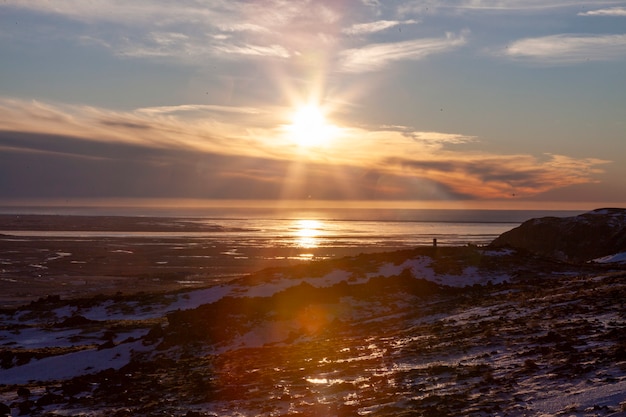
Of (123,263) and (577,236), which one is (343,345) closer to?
(577,236)

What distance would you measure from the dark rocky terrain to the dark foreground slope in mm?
63

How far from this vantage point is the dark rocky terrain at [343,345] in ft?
40.9

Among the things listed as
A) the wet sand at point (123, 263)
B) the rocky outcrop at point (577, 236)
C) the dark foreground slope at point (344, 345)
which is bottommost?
the wet sand at point (123, 263)

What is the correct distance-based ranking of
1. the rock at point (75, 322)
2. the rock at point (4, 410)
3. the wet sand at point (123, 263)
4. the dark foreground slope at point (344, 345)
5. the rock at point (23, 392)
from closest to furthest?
the dark foreground slope at point (344, 345)
the rock at point (4, 410)
the rock at point (23, 392)
the rock at point (75, 322)
the wet sand at point (123, 263)

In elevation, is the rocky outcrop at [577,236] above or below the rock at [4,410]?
above

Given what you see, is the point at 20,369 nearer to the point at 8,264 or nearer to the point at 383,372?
the point at 383,372

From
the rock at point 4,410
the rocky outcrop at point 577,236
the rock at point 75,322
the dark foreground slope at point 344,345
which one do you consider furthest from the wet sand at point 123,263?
the rock at point 4,410

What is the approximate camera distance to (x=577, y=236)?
173 ft

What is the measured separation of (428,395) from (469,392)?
77 centimetres

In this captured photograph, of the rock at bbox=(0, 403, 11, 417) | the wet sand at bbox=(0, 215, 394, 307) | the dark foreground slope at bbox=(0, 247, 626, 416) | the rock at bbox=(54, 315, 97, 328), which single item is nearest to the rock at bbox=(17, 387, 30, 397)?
the dark foreground slope at bbox=(0, 247, 626, 416)

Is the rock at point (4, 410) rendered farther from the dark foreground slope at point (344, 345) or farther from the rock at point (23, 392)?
the rock at point (23, 392)

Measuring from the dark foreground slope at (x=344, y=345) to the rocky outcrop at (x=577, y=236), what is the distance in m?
17.9

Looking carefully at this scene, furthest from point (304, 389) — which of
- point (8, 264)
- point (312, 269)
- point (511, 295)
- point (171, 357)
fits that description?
point (8, 264)

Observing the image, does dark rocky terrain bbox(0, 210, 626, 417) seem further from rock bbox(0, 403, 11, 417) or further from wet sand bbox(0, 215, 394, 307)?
wet sand bbox(0, 215, 394, 307)
